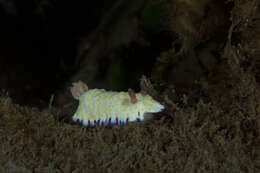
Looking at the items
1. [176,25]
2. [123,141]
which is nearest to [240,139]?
[123,141]

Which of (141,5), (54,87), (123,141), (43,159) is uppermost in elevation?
(141,5)

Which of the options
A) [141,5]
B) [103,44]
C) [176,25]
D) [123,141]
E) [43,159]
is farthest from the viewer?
[103,44]

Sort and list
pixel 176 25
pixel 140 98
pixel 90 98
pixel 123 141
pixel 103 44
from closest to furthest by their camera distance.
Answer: pixel 123 141
pixel 140 98
pixel 90 98
pixel 176 25
pixel 103 44

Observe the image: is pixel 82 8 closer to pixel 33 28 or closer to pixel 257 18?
pixel 33 28

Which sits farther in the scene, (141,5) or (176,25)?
(141,5)

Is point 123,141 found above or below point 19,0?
below

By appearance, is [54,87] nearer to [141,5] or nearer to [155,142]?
[141,5]
